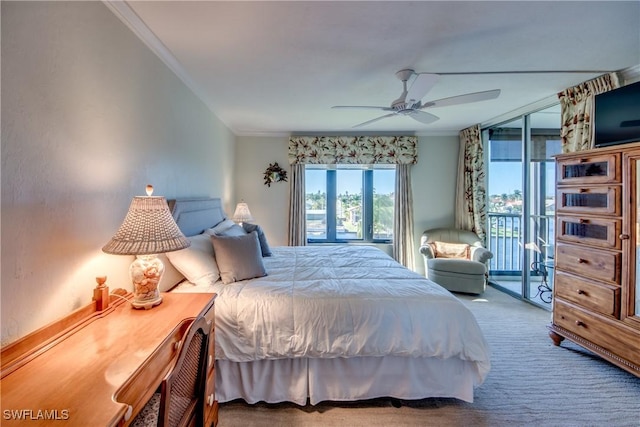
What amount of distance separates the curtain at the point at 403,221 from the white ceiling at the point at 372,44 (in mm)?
1748

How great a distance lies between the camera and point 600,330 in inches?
86.2

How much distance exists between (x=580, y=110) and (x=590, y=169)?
34.1 inches

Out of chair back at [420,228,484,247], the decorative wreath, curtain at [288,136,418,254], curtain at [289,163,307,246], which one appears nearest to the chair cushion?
chair back at [420,228,484,247]

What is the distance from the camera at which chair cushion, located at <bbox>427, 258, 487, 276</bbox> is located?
390 centimetres

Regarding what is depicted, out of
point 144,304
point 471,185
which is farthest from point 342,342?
point 471,185

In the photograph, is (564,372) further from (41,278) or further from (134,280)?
(41,278)

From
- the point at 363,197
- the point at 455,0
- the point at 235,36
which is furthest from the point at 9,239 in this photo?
the point at 363,197

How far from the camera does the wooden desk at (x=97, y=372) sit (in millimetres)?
697

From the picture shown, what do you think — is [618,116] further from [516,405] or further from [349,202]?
[349,202]

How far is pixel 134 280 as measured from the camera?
1.41 m

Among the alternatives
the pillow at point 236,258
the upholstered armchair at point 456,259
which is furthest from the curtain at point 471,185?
the pillow at point 236,258

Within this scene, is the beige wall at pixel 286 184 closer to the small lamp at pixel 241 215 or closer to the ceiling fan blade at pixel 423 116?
the small lamp at pixel 241 215

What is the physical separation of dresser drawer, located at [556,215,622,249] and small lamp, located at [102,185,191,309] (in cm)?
299

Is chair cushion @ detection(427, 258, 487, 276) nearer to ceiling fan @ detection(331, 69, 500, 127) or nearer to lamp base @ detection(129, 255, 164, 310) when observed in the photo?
ceiling fan @ detection(331, 69, 500, 127)
